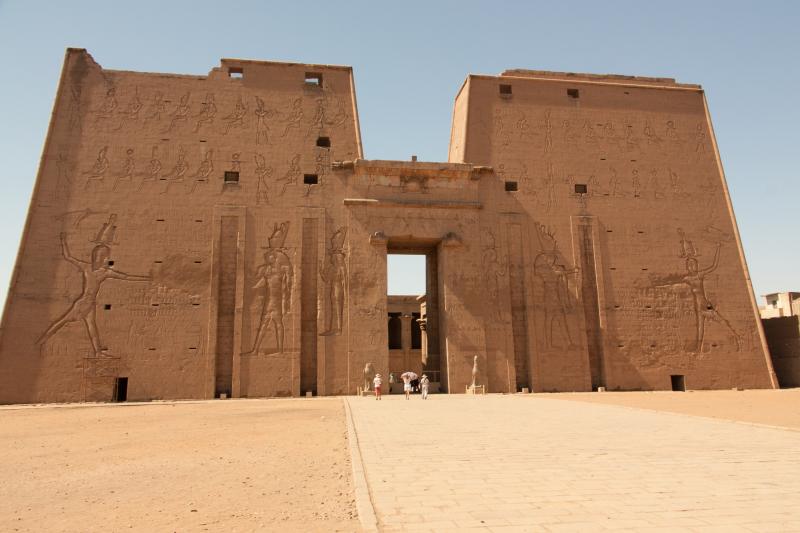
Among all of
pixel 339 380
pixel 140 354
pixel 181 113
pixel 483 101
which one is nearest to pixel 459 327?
pixel 339 380

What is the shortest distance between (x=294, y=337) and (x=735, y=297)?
16245mm

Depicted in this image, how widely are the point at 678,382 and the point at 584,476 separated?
17414 millimetres

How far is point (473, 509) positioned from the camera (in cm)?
404

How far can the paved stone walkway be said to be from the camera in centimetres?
375

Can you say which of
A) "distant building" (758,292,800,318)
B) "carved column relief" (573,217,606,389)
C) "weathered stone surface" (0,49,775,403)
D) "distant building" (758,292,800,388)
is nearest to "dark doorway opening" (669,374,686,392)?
"weathered stone surface" (0,49,775,403)

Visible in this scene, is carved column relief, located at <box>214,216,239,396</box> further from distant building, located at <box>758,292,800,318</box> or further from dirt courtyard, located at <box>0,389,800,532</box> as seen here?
distant building, located at <box>758,292,800,318</box>

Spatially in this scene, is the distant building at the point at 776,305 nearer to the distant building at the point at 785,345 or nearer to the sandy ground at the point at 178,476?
the distant building at the point at 785,345

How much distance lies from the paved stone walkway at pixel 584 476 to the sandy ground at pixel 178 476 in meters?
0.56

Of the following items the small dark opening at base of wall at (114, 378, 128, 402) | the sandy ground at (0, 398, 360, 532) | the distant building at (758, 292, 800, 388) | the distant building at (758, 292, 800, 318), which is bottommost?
the sandy ground at (0, 398, 360, 532)

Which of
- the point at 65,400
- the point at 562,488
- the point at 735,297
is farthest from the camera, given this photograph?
the point at 735,297

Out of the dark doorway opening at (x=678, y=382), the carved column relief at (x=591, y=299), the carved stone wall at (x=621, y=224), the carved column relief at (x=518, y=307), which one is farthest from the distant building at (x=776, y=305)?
the carved column relief at (x=518, y=307)

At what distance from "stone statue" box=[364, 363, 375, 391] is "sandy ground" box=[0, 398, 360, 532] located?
739 cm

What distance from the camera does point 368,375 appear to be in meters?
18.0

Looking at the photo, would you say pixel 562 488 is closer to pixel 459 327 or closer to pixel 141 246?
pixel 459 327
